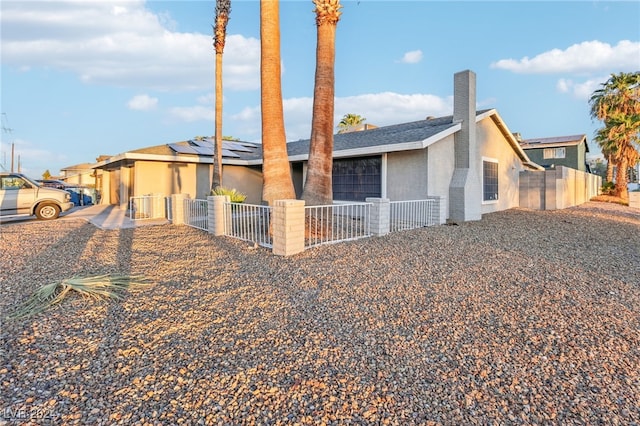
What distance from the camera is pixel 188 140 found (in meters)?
21.0

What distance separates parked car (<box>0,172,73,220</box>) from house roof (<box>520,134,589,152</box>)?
127ft

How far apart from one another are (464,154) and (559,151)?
99.3ft

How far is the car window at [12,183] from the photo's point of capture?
12.7 m

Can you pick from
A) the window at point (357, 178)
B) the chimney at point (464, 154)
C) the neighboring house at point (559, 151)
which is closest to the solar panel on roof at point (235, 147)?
the window at point (357, 178)

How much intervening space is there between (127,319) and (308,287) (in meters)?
2.43

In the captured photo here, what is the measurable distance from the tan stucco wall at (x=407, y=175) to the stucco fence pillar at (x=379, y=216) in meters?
3.57

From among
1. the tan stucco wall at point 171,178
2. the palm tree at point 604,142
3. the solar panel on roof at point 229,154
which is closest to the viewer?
the tan stucco wall at point 171,178

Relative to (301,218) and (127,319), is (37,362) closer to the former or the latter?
(127,319)

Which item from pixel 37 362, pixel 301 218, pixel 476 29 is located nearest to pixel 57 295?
pixel 37 362

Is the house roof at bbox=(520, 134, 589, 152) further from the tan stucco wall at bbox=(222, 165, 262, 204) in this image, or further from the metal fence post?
the metal fence post

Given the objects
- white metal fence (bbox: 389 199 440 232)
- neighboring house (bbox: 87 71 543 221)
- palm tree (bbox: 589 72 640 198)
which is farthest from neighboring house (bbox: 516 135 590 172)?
white metal fence (bbox: 389 199 440 232)

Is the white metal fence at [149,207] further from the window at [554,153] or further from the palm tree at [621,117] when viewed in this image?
the window at [554,153]

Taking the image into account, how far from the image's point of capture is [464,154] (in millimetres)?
13016

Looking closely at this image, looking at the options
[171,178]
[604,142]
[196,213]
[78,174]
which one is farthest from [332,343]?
[78,174]
